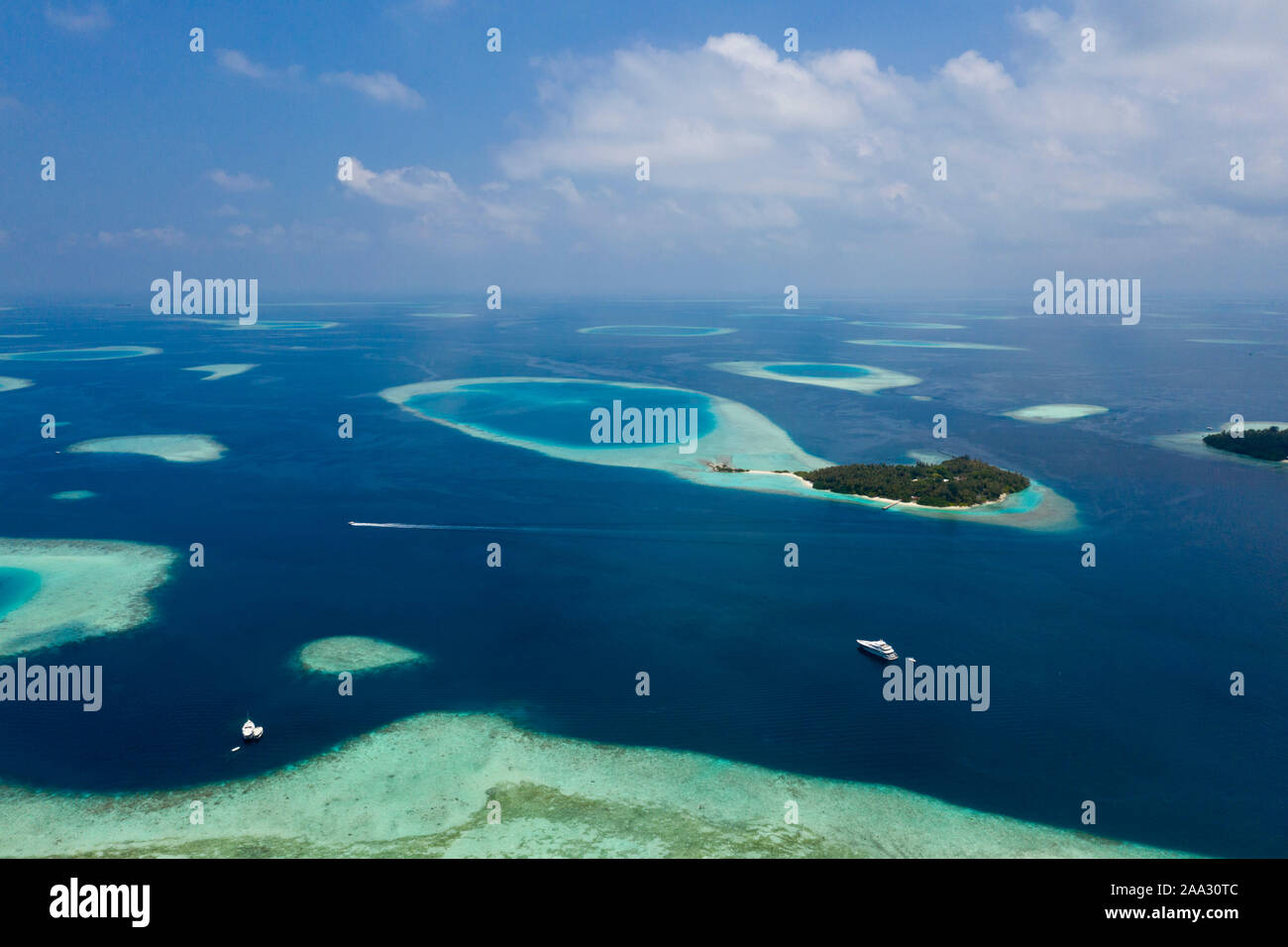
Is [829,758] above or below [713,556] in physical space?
below

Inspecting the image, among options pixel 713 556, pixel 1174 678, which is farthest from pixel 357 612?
pixel 1174 678

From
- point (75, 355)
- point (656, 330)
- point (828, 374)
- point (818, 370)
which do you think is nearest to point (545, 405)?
point (828, 374)

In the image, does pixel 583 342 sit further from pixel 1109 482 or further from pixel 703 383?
pixel 1109 482

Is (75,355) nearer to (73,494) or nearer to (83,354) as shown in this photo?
(83,354)

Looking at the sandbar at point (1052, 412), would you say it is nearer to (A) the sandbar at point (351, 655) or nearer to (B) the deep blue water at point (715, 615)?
(B) the deep blue water at point (715, 615)
